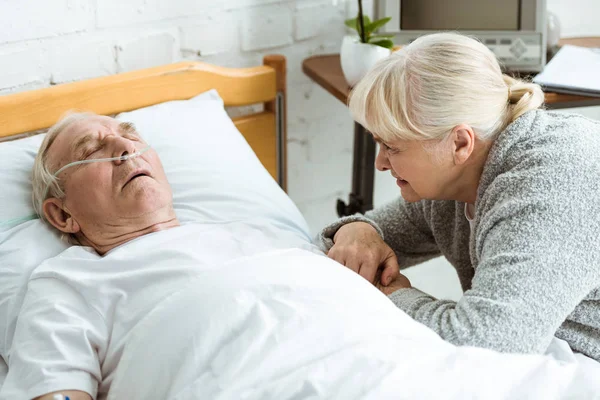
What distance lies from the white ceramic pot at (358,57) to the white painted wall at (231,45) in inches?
11.5

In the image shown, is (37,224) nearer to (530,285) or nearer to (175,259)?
(175,259)

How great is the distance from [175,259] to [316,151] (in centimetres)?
102

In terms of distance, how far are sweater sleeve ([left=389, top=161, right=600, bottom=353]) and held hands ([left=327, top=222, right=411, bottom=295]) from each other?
245 millimetres

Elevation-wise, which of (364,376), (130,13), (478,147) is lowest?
(364,376)

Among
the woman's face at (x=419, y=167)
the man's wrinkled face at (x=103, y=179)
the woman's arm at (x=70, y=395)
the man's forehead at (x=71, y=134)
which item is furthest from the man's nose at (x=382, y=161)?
the woman's arm at (x=70, y=395)

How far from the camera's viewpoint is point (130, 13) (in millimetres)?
1815

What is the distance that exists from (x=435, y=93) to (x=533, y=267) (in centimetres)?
31

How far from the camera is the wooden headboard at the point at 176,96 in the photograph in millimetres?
1599

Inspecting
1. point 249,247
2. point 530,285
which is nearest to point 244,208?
point 249,247

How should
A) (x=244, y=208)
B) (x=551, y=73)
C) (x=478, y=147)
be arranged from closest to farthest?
(x=478, y=147) → (x=244, y=208) → (x=551, y=73)

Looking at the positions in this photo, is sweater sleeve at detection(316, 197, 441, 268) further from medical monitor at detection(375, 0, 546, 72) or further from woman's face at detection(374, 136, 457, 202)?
medical monitor at detection(375, 0, 546, 72)

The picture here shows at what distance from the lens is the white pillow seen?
1.40 meters

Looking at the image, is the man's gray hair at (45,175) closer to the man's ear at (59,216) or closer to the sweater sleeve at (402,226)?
the man's ear at (59,216)

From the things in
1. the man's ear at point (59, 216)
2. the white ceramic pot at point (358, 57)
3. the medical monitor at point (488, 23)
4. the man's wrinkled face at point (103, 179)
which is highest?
the medical monitor at point (488, 23)
